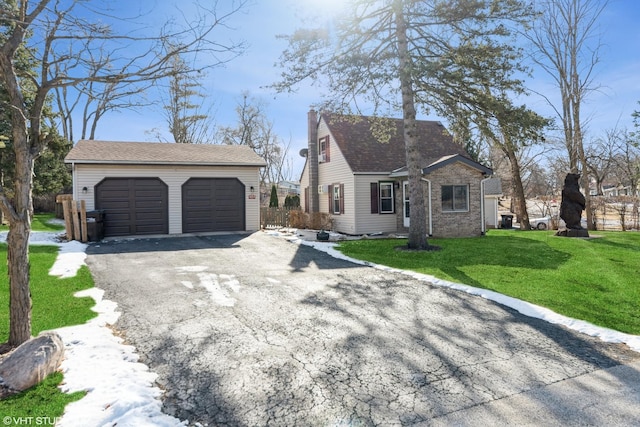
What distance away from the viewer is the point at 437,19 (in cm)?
1098

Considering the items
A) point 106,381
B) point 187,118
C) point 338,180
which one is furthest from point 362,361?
point 187,118

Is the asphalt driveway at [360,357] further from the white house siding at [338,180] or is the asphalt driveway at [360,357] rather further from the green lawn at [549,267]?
the white house siding at [338,180]

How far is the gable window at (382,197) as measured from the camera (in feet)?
53.2

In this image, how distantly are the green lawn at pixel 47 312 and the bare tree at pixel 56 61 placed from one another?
0.93m

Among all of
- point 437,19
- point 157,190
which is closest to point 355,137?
point 437,19

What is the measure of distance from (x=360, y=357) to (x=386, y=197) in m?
12.9

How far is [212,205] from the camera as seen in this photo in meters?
15.5

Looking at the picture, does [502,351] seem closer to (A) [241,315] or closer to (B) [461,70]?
(A) [241,315]

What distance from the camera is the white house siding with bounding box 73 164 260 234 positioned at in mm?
13637

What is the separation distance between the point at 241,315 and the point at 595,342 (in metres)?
4.42

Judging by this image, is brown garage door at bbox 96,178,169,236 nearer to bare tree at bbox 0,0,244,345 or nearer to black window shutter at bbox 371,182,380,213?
black window shutter at bbox 371,182,380,213

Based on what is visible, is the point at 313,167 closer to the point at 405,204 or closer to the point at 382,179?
the point at 382,179

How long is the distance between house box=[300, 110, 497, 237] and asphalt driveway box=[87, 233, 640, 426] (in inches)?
325

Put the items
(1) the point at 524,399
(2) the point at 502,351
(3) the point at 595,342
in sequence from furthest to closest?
(3) the point at 595,342
(2) the point at 502,351
(1) the point at 524,399
